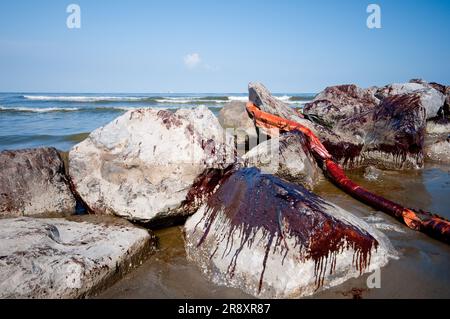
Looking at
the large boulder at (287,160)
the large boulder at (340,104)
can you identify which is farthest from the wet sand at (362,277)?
the large boulder at (340,104)

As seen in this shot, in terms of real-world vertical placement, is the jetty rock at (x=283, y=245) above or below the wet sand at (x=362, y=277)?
above

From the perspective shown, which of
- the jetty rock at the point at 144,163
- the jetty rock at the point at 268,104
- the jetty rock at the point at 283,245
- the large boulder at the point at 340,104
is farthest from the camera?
the large boulder at the point at 340,104

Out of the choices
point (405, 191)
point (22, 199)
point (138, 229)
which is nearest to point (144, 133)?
point (138, 229)

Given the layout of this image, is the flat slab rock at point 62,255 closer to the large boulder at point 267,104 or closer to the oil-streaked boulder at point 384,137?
the oil-streaked boulder at point 384,137

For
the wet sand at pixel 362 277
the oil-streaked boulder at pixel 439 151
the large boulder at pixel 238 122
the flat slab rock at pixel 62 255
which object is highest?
the large boulder at pixel 238 122

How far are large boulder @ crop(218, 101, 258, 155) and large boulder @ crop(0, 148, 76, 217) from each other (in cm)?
506

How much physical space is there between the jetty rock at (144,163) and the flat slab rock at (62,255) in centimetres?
29

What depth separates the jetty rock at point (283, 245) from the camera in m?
1.94

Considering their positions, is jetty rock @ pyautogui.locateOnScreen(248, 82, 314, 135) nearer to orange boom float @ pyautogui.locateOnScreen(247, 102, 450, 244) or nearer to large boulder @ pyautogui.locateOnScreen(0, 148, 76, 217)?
orange boom float @ pyautogui.locateOnScreen(247, 102, 450, 244)

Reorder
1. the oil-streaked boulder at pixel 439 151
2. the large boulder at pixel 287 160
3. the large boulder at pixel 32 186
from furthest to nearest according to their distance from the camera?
the oil-streaked boulder at pixel 439 151, the large boulder at pixel 287 160, the large boulder at pixel 32 186

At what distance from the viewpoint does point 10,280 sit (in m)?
1.80

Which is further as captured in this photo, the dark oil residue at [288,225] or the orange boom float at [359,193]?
the orange boom float at [359,193]
